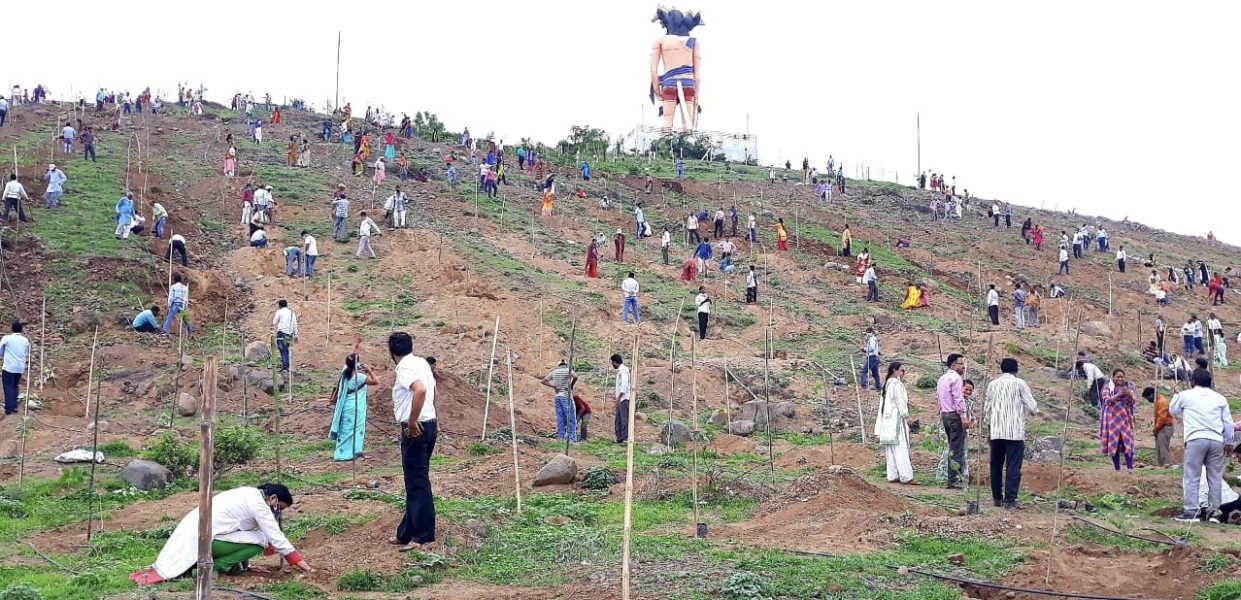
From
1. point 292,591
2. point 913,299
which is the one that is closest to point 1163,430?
point 292,591

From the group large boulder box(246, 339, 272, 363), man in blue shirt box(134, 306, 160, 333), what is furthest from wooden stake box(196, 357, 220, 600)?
man in blue shirt box(134, 306, 160, 333)

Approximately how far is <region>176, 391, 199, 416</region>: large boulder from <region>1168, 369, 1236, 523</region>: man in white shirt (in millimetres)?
13531

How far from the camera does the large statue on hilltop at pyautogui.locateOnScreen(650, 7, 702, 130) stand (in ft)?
192

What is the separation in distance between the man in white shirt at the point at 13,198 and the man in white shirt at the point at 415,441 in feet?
75.3

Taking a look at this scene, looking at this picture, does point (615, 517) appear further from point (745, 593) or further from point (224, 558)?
point (224, 558)

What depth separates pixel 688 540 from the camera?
31.3 ft

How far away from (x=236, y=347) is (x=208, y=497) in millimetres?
16775

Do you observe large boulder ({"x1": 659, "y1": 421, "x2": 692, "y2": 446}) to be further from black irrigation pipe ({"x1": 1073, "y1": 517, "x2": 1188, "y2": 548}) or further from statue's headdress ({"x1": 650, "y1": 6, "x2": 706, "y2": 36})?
statue's headdress ({"x1": 650, "y1": 6, "x2": 706, "y2": 36})

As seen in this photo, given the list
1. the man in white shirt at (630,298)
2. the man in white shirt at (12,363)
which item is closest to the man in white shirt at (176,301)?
the man in white shirt at (12,363)

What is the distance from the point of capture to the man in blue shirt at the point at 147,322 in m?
23.0

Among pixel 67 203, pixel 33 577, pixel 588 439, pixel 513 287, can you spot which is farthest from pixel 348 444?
pixel 67 203

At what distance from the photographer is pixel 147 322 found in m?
23.1

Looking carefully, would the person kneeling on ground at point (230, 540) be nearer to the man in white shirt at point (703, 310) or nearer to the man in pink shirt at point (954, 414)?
the man in pink shirt at point (954, 414)

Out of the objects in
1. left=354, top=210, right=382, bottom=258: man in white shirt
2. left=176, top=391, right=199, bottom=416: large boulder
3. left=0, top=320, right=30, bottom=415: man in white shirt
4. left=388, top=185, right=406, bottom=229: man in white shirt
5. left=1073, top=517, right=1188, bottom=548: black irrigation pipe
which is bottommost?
left=1073, top=517, right=1188, bottom=548: black irrigation pipe
